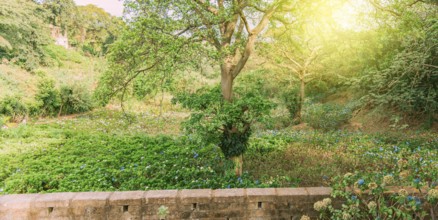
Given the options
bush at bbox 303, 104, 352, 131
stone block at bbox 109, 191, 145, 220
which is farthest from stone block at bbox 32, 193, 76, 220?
bush at bbox 303, 104, 352, 131

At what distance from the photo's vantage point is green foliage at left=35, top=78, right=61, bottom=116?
11.6 m

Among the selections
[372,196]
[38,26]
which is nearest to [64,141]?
[372,196]

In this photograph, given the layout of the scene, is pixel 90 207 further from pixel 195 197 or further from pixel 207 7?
pixel 207 7

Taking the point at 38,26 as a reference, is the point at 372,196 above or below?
below

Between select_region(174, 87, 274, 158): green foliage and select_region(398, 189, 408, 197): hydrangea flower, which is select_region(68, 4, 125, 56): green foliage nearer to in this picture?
select_region(174, 87, 274, 158): green foliage

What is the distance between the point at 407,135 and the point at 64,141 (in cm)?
908

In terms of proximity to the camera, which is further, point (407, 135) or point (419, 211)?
point (407, 135)

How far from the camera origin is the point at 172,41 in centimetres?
420

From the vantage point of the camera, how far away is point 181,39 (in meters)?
4.25

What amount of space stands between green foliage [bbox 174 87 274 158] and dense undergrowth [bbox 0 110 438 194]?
0.31m

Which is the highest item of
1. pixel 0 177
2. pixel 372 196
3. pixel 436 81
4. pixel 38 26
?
pixel 38 26

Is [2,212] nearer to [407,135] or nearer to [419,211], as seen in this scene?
[419,211]

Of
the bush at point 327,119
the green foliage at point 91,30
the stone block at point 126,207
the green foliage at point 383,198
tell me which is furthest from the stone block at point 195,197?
the green foliage at point 91,30

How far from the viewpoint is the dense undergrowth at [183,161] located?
4.45m
